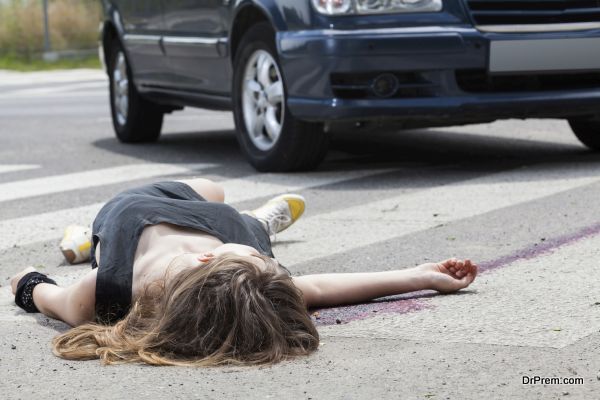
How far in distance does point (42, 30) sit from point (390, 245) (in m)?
23.4

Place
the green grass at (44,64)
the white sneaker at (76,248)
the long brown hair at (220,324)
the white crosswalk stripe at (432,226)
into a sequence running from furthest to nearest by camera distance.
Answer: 1. the green grass at (44,64)
2. the white sneaker at (76,248)
3. the white crosswalk stripe at (432,226)
4. the long brown hair at (220,324)

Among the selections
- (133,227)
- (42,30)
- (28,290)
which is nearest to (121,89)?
(28,290)

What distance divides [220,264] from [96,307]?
1.96 ft

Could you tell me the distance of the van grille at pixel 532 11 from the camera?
7801mm

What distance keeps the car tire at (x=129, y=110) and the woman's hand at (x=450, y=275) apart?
5857mm

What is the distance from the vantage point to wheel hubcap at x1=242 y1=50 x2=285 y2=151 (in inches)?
328

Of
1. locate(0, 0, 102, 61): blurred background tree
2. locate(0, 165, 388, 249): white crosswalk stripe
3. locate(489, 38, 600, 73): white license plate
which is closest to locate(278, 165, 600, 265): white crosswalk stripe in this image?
locate(489, 38, 600, 73): white license plate

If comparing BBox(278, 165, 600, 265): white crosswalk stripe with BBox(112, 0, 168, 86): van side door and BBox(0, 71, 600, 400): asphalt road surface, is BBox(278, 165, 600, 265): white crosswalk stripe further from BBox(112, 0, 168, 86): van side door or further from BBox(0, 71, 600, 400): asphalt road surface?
BBox(112, 0, 168, 86): van side door

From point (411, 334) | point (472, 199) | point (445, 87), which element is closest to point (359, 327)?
point (411, 334)

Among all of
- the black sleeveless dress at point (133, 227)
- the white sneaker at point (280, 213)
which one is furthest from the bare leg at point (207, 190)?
the white sneaker at point (280, 213)

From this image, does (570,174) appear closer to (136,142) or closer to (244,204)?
(244,204)

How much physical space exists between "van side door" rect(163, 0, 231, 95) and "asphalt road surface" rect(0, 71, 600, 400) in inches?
20.4

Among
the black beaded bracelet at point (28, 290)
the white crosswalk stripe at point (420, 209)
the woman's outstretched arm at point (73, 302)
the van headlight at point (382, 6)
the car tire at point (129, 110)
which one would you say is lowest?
the car tire at point (129, 110)

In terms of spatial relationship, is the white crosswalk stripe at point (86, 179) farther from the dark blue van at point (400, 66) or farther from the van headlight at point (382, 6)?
the van headlight at point (382, 6)
